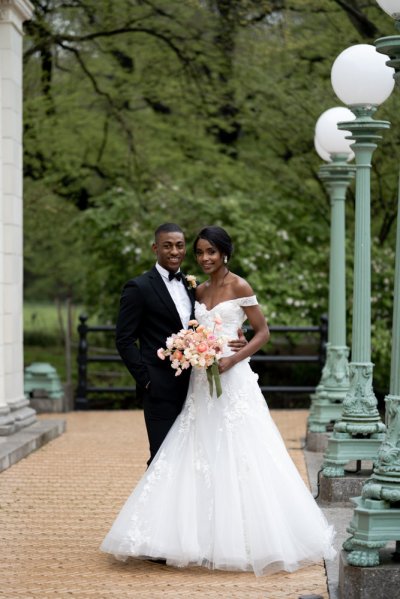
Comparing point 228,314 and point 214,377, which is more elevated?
point 228,314

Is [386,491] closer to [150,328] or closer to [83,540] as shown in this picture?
[150,328]

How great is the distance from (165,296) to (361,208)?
7.58 ft

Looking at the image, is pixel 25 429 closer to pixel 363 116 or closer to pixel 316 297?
pixel 363 116

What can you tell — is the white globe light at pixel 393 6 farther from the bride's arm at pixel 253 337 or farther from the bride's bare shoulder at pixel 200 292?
the bride's bare shoulder at pixel 200 292

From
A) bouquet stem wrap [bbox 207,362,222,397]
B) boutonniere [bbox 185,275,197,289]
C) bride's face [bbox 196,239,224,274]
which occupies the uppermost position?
bride's face [bbox 196,239,224,274]

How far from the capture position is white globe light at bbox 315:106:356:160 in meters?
11.9

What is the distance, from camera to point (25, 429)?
541 inches

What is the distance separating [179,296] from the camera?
25.2ft

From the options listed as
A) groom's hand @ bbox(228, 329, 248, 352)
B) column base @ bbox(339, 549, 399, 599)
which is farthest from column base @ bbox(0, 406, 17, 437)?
column base @ bbox(339, 549, 399, 599)

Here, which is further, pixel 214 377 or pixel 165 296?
pixel 165 296

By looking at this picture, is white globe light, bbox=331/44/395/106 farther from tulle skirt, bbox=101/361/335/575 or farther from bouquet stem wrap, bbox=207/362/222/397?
bouquet stem wrap, bbox=207/362/222/397

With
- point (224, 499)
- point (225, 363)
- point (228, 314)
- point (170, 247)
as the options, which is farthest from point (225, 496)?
point (170, 247)

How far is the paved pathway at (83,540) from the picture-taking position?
674cm

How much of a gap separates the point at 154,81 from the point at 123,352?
52.2 feet
